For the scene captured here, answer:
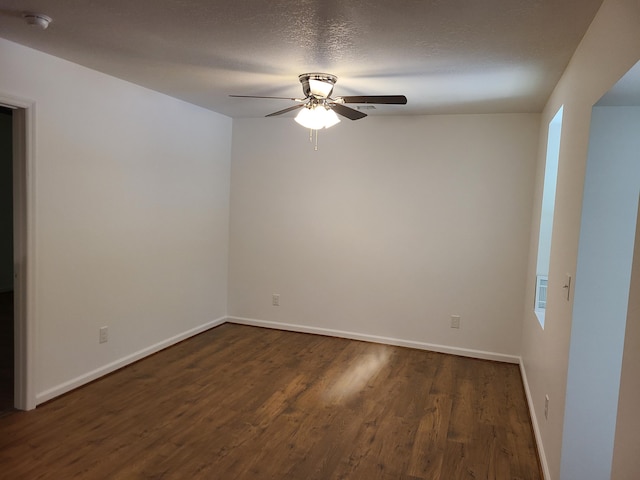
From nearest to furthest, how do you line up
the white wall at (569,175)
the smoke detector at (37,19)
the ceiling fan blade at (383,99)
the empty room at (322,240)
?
the white wall at (569,175), the empty room at (322,240), the smoke detector at (37,19), the ceiling fan blade at (383,99)

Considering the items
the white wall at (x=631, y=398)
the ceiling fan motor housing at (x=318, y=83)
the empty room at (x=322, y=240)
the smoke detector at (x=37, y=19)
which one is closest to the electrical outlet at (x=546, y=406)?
the empty room at (x=322, y=240)

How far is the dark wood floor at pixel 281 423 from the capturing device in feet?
8.23

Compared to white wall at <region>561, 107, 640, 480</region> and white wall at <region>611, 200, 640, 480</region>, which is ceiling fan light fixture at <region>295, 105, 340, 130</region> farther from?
white wall at <region>611, 200, 640, 480</region>

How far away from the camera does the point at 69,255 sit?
10.7 feet

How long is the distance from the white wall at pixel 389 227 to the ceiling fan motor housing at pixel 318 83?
5.05 ft

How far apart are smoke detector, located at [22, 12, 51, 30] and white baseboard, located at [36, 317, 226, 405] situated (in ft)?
7.53

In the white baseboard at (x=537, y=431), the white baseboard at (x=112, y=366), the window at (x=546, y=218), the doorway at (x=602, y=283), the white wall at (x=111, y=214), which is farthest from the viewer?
the window at (x=546, y=218)

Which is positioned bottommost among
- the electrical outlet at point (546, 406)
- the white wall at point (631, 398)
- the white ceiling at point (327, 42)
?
the electrical outlet at point (546, 406)

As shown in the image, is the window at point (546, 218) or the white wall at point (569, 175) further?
the window at point (546, 218)

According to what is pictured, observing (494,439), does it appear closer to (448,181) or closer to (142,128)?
(448,181)

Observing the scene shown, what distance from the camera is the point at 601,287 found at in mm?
1933

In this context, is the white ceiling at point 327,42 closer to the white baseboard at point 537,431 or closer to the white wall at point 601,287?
A: the white wall at point 601,287

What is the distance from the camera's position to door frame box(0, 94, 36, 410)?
2.90m

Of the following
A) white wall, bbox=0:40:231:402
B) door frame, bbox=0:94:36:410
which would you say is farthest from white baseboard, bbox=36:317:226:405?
door frame, bbox=0:94:36:410
